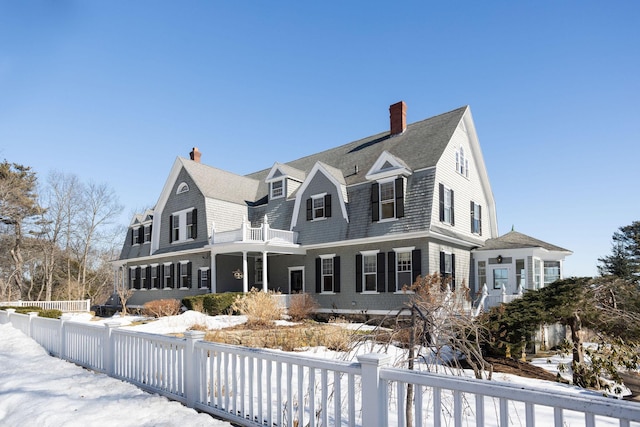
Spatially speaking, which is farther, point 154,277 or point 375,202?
point 154,277

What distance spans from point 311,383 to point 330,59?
13.3 metres

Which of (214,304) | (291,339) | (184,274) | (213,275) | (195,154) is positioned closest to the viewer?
(291,339)

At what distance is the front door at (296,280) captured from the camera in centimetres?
2014

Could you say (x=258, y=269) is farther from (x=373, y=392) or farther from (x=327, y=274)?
(x=373, y=392)

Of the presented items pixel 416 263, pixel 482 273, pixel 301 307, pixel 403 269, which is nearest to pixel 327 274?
pixel 301 307

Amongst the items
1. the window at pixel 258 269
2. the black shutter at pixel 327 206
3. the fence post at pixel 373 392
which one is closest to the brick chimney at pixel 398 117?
the black shutter at pixel 327 206

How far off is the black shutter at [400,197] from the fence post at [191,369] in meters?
12.2

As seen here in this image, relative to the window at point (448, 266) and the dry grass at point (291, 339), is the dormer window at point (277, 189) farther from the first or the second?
the dry grass at point (291, 339)

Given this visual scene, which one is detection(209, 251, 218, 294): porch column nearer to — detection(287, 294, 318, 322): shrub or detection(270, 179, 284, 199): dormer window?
detection(287, 294, 318, 322): shrub

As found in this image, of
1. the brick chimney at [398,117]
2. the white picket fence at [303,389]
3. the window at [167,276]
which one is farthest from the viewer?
the window at [167,276]

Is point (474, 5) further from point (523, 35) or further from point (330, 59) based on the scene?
point (330, 59)

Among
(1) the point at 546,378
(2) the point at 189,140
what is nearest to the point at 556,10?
(1) the point at 546,378

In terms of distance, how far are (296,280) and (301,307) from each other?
3.24m

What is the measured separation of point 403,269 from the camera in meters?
16.4
